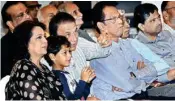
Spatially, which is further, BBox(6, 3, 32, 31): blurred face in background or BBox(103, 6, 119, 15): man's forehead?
BBox(6, 3, 32, 31): blurred face in background

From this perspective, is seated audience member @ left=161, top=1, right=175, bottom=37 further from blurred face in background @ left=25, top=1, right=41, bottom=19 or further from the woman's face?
the woman's face

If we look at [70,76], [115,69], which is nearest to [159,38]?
[115,69]

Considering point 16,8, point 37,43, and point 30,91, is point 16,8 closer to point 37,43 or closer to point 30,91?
point 37,43

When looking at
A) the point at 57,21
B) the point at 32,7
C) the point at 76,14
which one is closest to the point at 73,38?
the point at 57,21

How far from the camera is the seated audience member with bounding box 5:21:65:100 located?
1561mm

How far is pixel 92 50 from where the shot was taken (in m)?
2.08

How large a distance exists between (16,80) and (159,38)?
4.36 feet

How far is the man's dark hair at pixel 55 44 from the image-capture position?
1.83m

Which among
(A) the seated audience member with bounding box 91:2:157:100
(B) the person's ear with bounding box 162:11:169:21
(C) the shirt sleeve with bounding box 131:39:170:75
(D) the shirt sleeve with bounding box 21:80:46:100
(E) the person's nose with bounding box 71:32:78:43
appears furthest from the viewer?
(B) the person's ear with bounding box 162:11:169:21

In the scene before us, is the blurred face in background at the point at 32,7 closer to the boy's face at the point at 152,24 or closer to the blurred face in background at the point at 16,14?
the blurred face in background at the point at 16,14

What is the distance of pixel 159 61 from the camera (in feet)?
7.63

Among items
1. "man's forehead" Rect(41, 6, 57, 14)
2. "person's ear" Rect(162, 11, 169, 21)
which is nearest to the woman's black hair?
"man's forehead" Rect(41, 6, 57, 14)

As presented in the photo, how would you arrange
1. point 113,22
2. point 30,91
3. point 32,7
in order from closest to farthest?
point 30,91 → point 113,22 → point 32,7

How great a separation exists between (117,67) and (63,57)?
16.3 inches
